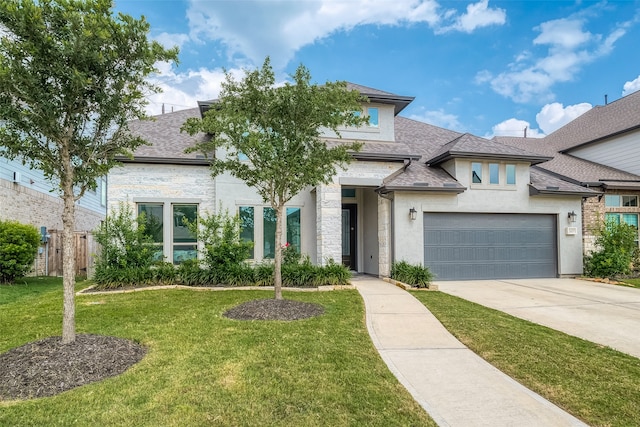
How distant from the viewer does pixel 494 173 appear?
1254 cm

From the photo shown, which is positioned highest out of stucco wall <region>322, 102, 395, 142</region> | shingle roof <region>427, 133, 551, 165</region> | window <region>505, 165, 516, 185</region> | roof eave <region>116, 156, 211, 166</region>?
stucco wall <region>322, 102, 395, 142</region>

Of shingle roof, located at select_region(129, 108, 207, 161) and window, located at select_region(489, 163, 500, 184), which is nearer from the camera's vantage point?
shingle roof, located at select_region(129, 108, 207, 161)

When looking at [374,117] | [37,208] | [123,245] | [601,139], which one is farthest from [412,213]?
[37,208]

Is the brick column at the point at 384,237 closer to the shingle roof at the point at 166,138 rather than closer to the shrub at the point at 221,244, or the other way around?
the shrub at the point at 221,244

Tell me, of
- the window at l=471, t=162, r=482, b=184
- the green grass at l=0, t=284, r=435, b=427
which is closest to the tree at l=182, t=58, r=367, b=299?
the green grass at l=0, t=284, r=435, b=427

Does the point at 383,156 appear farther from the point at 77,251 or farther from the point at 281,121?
the point at 77,251

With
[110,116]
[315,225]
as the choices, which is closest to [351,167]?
[315,225]

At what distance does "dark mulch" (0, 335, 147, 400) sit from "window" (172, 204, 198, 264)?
268 inches

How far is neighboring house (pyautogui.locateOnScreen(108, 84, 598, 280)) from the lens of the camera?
11.6 m

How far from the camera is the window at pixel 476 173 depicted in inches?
488

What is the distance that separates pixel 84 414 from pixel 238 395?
1.31 m

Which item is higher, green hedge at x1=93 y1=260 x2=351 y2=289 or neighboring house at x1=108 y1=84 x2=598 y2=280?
neighboring house at x1=108 y1=84 x2=598 y2=280

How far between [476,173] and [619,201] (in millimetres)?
6518

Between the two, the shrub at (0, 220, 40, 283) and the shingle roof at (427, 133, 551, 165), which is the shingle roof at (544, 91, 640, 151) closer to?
the shingle roof at (427, 133, 551, 165)
